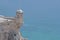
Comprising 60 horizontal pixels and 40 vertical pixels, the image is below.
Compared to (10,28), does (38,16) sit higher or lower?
higher

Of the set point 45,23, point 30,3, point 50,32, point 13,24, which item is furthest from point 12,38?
point 30,3

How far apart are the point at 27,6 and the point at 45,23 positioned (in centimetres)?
831

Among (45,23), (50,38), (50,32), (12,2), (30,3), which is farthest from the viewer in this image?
(30,3)

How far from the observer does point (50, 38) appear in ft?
130

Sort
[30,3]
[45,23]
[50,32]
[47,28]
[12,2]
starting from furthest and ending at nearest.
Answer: [30,3] → [12,2] → [45,23] → [47,28] → [50,32]

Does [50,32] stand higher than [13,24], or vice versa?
[50,32]

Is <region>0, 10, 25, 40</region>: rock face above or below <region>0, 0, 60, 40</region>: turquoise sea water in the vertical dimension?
below

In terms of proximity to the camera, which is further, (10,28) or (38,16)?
(38,16)

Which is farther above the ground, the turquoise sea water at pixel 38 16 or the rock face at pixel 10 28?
the turquoise sea water at pixel 38 16

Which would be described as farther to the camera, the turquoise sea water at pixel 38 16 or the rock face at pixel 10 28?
the turquoise sea water at pixel 38 16

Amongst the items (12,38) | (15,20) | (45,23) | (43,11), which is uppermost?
(43,11)

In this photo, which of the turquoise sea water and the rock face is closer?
the rock face

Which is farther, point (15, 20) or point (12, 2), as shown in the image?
Answer: point (12, 2)

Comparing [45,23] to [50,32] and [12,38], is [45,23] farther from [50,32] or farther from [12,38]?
[12,38]
